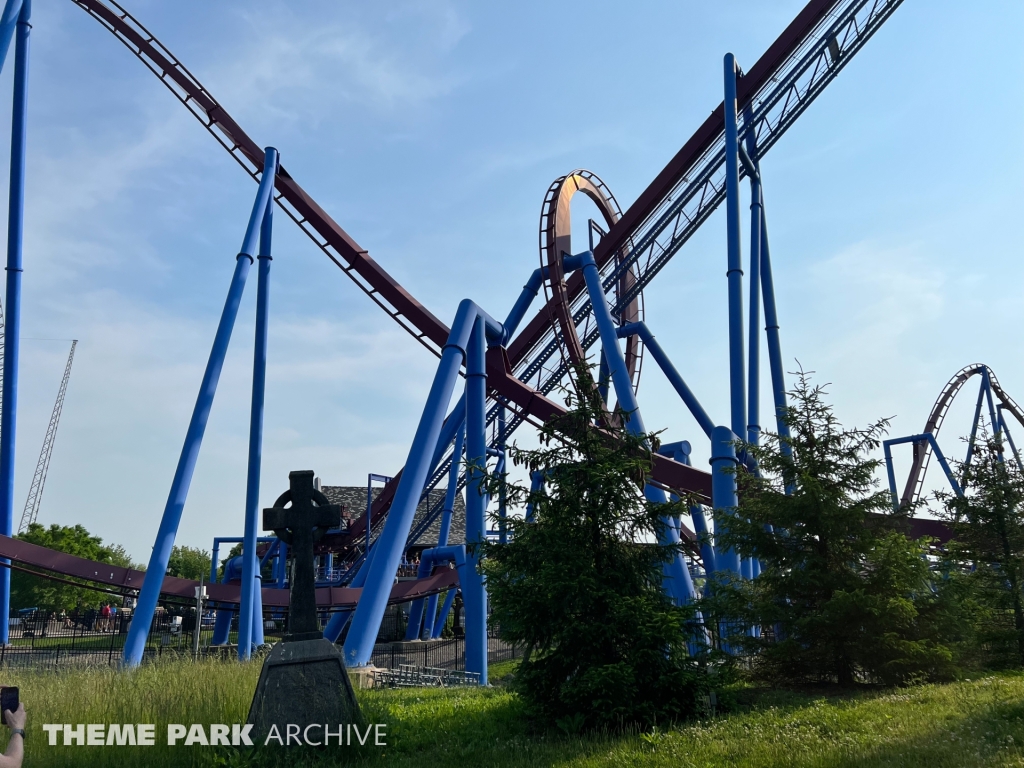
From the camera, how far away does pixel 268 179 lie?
15297 mm

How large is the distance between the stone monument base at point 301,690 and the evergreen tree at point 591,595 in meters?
1.62

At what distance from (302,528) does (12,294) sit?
1114cm

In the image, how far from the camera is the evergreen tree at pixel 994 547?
31.8 ft

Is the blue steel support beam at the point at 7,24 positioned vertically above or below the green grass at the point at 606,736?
above

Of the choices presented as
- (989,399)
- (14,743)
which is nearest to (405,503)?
(14,743)

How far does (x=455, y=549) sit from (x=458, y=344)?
804 centimetres

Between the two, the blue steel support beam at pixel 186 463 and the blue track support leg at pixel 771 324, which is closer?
the blue steel support beam at pixel 186 463

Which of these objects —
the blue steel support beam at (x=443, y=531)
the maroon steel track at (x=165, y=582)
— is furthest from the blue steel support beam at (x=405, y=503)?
the maroon steel track at (x=165, y=582)

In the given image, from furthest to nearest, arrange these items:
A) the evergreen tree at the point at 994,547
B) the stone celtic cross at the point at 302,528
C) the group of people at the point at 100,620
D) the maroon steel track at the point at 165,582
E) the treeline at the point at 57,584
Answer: the treeline at the point at 57,584
the group of people at the point at 100,620
the maroon steel track at the point at 165,582
the evergreen tree at the point at 994,547
the stone celtic cross at the point at 302,528

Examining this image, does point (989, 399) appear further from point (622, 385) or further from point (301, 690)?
point (301, 690)

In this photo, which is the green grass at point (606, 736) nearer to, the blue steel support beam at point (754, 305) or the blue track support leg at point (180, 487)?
the blue track support leg at point (180, 487)

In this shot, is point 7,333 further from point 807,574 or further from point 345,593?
point 807,574

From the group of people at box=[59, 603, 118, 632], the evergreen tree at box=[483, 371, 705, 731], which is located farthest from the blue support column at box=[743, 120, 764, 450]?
the group of people at box=[59, 603, 118, 632]

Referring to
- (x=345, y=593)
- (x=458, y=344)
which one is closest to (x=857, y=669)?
(x=458, y=344)
